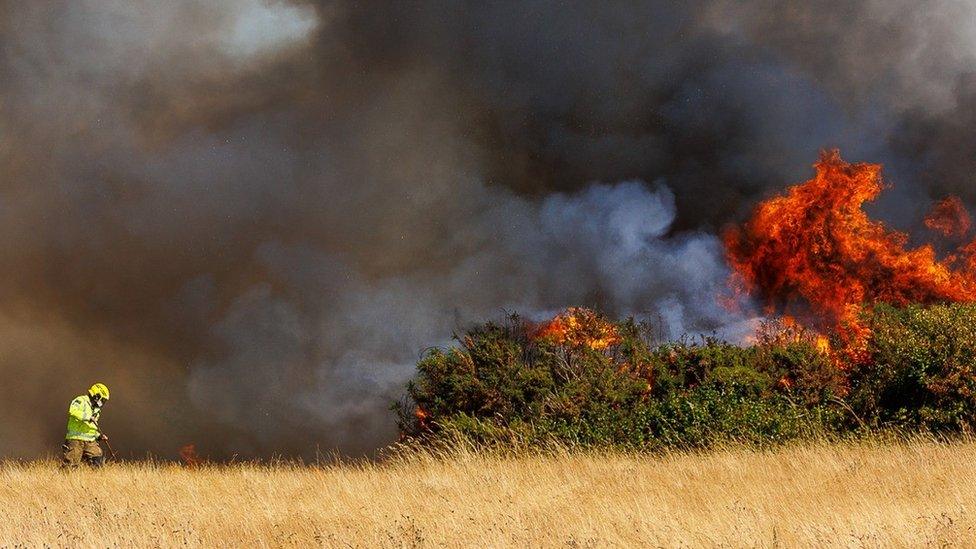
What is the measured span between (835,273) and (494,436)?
16.9 metres

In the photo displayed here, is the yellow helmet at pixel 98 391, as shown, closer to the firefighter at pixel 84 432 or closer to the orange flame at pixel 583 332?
the firefighter at pixel 84 432

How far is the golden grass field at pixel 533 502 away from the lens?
28.6 feet

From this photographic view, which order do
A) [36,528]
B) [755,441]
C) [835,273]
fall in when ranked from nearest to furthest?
[36,528]
[755,441]
[835,273]

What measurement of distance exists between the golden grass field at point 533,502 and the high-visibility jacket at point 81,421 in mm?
1712

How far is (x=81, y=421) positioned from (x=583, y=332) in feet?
34.3

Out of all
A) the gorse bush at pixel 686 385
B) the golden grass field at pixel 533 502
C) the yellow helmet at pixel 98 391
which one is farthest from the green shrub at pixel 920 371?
the yellow helmet at pixel 98 391

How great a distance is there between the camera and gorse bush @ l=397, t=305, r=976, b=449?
17.1 m

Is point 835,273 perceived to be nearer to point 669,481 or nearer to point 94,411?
point 669,481

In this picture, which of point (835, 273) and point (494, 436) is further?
point (835, 273)

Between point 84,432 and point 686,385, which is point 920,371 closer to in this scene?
point 686,385

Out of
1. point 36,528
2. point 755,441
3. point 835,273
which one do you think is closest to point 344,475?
point 36,528

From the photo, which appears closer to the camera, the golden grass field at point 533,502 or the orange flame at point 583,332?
the golden grass field at point 533,502

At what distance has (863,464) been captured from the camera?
1279 centimetres

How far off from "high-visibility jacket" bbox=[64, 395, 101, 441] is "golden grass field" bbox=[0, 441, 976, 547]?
1.71 meters
